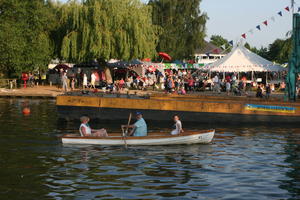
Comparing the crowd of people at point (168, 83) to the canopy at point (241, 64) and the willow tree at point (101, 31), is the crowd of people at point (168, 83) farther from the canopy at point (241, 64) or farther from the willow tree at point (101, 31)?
the willow tree at point (101, 31)

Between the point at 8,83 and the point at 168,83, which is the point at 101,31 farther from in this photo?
the point at 168,83

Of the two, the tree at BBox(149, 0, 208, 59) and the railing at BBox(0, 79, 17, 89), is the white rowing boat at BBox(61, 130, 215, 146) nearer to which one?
the railing at BBox(0, 79, 17, 89)

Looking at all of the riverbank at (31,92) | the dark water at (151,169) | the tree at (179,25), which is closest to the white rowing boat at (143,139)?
the dark water at (151,169)

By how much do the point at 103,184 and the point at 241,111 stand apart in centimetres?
1683

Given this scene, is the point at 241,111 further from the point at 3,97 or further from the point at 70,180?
the point at 3,97

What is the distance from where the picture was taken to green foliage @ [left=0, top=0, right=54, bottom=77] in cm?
5184

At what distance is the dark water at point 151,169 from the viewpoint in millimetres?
14773

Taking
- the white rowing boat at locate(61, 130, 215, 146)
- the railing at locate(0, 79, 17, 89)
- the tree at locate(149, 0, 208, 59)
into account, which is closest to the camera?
the white rowing boat at locate(61, 130, 215, 146)

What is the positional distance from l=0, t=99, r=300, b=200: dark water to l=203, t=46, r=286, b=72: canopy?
26.6 metres

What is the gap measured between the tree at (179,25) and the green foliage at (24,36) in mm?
31784

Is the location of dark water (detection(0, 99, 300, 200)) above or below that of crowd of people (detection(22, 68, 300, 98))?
below

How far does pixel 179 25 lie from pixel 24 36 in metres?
37.6

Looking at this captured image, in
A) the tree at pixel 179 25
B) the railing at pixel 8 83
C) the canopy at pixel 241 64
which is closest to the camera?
the canopy at pixel 241 64

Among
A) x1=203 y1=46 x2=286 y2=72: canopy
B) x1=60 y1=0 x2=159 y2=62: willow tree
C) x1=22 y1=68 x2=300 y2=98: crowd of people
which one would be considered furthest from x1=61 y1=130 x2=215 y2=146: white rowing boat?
x1=60 y1=0 x2=159 y2=62: willow tree
